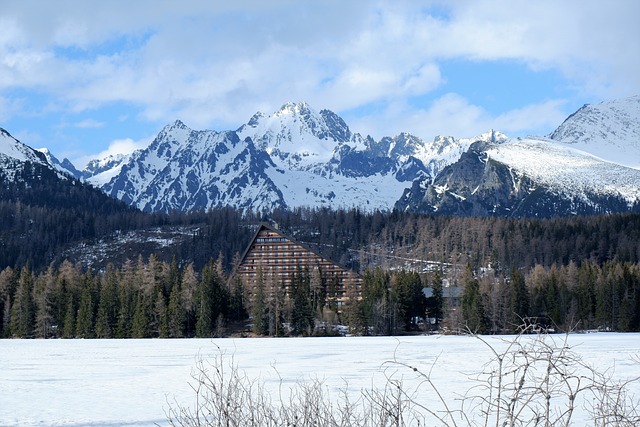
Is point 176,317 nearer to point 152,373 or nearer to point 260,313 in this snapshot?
point 260,313

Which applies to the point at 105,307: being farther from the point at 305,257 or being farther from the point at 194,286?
the point at 305,257

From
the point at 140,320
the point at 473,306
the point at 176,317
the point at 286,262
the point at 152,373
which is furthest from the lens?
the point at 286,262

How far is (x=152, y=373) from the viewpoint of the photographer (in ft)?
134

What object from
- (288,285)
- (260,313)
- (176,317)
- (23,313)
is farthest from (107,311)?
(288,285)

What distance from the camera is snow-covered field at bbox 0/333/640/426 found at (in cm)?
2738

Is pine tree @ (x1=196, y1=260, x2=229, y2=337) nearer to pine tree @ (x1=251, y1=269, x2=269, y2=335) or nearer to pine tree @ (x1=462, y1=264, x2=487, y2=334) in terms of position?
pine tree @ (x1=251, y1=269, x2=269, y2=335)

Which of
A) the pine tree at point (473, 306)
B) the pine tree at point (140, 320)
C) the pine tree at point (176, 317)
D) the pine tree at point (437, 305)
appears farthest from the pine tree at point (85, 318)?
the pine tree at point (473, 306)

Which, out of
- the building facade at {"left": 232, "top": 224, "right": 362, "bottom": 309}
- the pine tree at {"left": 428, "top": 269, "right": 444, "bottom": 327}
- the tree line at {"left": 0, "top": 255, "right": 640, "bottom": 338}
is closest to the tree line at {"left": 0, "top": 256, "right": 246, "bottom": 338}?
the tree line at {"left": 0, "top": 255, "right": 640, "bottom": 338}

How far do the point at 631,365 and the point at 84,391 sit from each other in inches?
1163

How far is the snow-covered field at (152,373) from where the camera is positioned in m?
27.4

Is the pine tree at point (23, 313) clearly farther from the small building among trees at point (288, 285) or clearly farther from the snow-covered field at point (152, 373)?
the snow-covered field at point (152, 373)

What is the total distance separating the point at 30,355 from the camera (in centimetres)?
5566

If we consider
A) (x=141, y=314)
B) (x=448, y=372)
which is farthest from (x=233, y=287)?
(x=448, y=372)

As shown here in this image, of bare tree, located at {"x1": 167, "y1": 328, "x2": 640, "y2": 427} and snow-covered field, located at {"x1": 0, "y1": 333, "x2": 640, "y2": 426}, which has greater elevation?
bare tree, located at {"x1": 167, "y1": 328, "x2": 640, "y2": 427}
